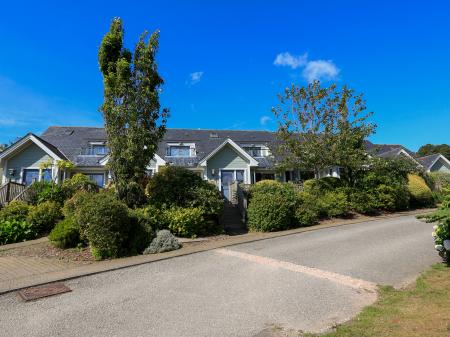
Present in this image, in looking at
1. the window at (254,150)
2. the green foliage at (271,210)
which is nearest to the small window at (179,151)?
the window at (254,150)

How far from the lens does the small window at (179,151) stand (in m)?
26.8

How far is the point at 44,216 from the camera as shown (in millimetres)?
13070

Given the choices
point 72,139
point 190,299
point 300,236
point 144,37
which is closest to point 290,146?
point 300,236

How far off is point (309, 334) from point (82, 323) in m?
3.42

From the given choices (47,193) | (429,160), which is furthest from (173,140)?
(429,160)

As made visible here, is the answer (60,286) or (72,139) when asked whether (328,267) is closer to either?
(60,286)

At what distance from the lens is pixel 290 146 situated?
63.5 feet

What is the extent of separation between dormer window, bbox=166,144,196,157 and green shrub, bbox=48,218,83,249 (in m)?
16.0

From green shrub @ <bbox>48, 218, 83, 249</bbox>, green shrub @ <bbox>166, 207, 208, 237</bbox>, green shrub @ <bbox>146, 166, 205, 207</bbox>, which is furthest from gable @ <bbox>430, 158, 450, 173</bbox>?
green shrub @ <bbox>48, 218, 83, 249</bbox>

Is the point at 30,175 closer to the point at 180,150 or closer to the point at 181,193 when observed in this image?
the point at 180,150

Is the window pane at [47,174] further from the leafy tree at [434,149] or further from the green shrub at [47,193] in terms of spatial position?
the leafy tree at [434,149]

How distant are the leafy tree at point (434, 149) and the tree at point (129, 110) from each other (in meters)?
65.3

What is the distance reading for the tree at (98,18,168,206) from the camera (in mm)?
12945

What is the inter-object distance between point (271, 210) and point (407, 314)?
373 inches
